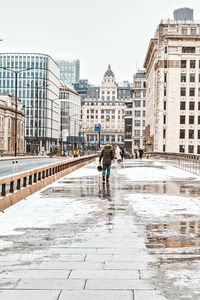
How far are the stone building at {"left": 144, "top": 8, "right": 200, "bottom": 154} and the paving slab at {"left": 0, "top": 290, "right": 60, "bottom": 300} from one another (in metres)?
89.5

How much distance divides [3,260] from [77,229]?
277 centimetres

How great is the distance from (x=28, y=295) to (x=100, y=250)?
2396 millimetres

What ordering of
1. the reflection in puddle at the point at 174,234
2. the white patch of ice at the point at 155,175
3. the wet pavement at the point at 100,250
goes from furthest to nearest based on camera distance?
the white patch of ice at the point at 155,175 < the reflection in puddle at the point at 174,234 < the wet pavement at the point at 100,250

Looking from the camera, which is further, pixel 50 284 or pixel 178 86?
pixel 178 86

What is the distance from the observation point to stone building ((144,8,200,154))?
92.1m

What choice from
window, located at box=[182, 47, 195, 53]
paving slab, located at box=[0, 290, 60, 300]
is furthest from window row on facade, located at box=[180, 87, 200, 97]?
paving slab, located at box=[0, 290, 60, 300]

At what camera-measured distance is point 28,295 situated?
16.4 ft

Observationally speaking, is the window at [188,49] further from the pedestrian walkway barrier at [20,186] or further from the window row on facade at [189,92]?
the pedestrian walkway barrier at [20,186]

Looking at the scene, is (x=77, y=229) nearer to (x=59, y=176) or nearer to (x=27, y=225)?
(x=27, y=225)

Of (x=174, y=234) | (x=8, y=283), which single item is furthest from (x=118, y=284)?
(x=174, y=234)

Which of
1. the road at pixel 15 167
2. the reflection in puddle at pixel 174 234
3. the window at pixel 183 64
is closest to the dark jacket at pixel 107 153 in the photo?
the road at pixel 15 167

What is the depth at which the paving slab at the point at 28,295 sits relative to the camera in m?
4.91

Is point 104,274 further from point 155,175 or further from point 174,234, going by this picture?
point 155,175

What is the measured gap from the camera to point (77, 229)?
9211 millimetres
